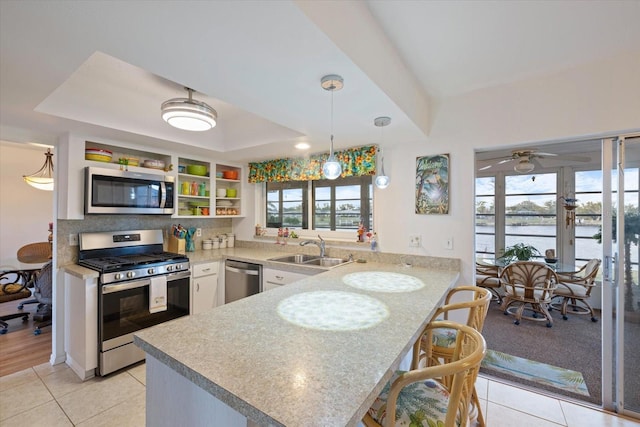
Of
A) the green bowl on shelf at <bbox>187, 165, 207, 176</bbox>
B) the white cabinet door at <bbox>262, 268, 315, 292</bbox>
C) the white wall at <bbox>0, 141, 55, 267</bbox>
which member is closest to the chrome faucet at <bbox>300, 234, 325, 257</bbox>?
the white cabinet door at <bbox>262, 268, 315, 292</bbox>

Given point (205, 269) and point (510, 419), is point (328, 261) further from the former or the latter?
point (510, 419)

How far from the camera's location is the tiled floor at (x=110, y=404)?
6.13 feet

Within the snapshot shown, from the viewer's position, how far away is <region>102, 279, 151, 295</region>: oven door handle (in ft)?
7.63

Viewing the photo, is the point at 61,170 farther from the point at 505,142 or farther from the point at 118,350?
the point at 505,142

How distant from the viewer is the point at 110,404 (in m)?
2.03

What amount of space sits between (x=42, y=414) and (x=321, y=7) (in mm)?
2998

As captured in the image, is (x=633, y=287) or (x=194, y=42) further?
(x=633, y=287)

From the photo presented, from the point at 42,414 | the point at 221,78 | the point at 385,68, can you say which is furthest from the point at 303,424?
the point at 42,414

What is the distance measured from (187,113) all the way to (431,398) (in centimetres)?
203

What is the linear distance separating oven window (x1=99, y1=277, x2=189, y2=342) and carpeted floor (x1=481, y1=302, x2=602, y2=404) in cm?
295

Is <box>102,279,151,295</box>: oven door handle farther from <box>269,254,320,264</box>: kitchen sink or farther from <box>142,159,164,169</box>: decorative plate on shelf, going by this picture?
<box>269,254,320,264</box>: kitchen sink

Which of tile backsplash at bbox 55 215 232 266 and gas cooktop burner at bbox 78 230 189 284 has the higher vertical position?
tile backsplash at bbox 55 215 232 266

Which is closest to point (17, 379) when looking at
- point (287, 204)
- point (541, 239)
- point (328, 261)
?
point (328, 261)

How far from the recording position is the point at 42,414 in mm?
1923
